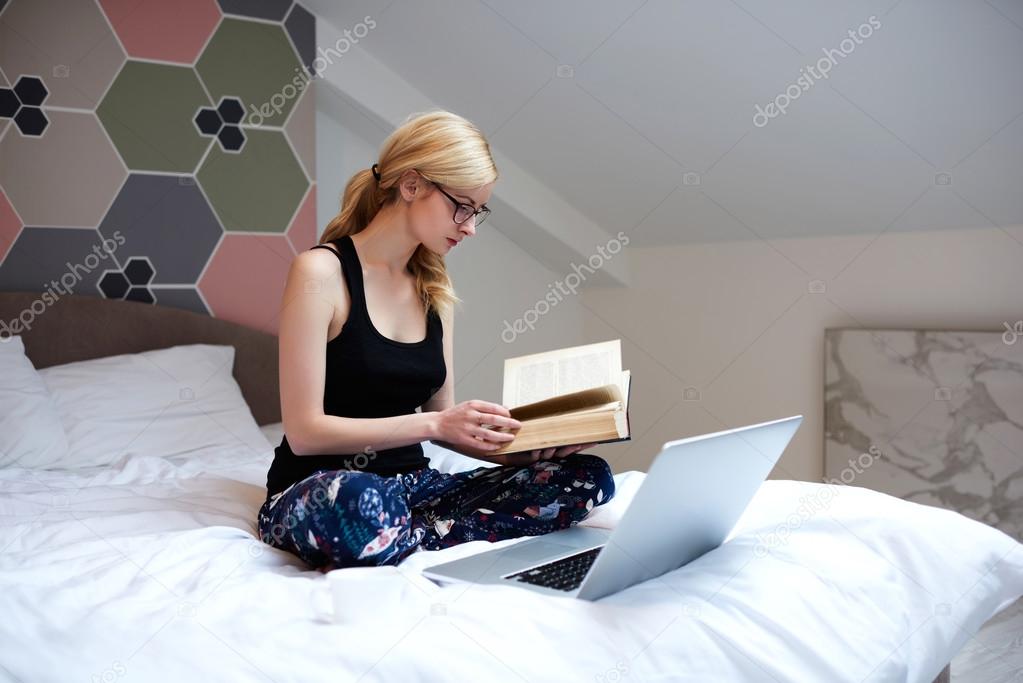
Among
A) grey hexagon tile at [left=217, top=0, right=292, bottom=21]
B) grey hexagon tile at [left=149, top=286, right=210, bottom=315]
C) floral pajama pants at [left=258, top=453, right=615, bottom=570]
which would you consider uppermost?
grey hexagon tile at [left=217, top=0, right=292, bottom=21]

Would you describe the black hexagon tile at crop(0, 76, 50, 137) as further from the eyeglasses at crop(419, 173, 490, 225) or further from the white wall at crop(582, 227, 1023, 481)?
the white wall at crop(582, 227, 1023, 481)

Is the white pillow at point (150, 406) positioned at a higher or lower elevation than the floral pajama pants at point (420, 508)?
lower

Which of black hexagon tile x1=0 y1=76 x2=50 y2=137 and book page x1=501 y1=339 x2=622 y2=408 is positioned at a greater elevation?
book page x1=501 y1=339 x2=622 y2=408

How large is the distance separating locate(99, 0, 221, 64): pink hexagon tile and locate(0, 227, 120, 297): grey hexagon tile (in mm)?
586

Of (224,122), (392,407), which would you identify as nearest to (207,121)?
(224,122)

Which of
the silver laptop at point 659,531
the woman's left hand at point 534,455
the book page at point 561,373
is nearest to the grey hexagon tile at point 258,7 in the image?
the book page at point 561,373

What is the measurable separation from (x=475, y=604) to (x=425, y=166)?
2.62ft

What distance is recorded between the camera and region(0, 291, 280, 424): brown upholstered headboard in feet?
8.22

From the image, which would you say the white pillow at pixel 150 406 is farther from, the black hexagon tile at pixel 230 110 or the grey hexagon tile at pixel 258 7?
the grey hexagon tile at pixel 258 7

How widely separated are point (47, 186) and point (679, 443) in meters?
2.29

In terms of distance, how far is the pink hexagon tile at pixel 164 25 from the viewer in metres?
2.70

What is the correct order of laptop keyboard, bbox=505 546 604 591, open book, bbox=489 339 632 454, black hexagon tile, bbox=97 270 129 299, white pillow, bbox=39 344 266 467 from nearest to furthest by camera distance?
1. laptop keyboard, bbox=505 546 604 591
2. open book, bbox=489 339 632 454
3. white pillow, bbox=39 344 266 467
4. black hexagon tile, bbox=97 270 129 299

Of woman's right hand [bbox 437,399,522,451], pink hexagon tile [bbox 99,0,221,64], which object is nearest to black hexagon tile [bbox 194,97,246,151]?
pink hexagon tile [bbox 99,0,221,64]

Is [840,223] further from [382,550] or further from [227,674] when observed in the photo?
[227,674]
